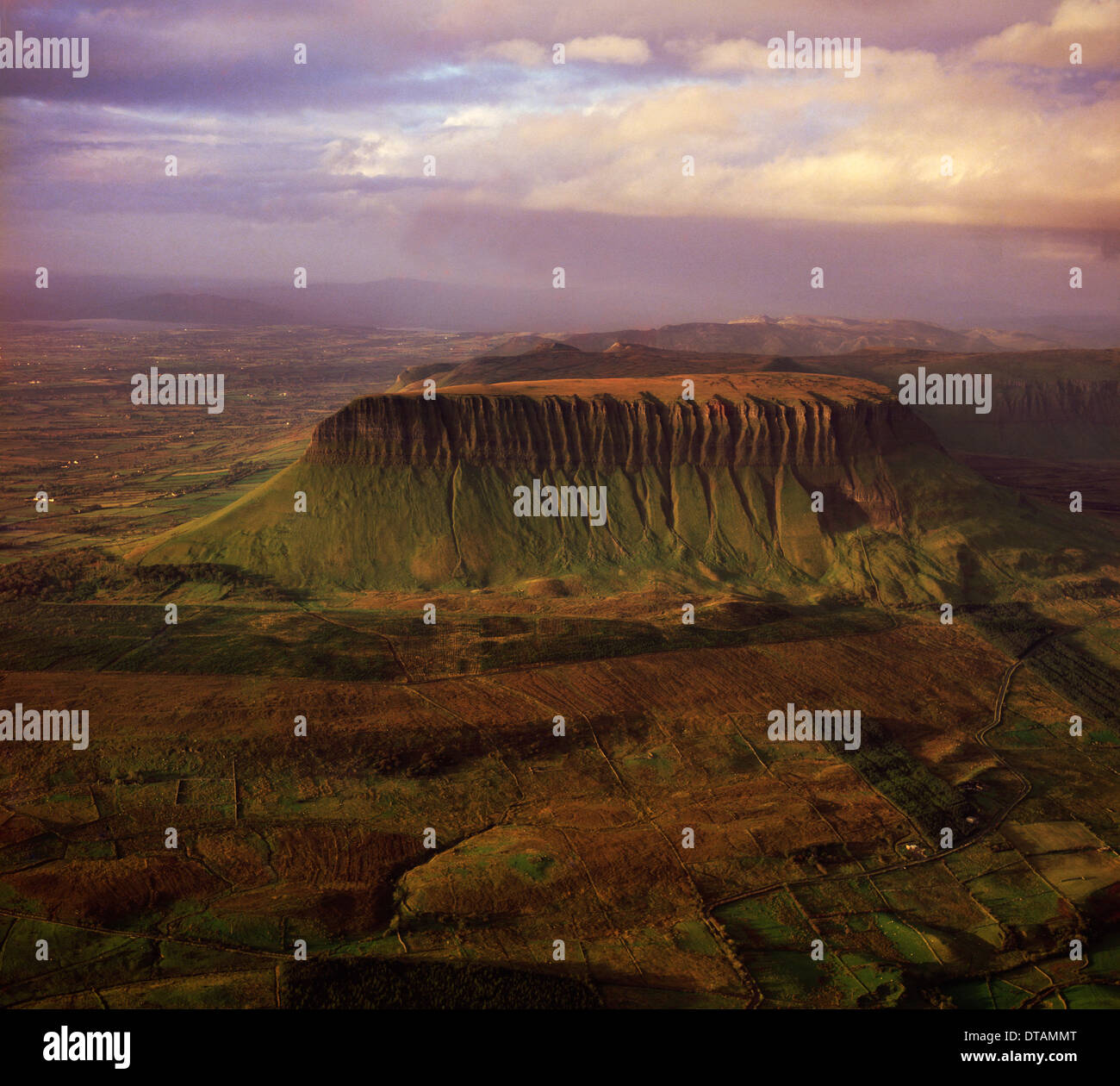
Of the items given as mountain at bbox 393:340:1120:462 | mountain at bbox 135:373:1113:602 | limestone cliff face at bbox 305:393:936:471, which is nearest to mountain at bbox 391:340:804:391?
mountain at bbox 393:340:1120:462

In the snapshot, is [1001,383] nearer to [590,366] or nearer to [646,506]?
[590,366]

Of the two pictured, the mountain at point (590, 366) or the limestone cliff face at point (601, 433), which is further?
the mountain at point (590, 366)

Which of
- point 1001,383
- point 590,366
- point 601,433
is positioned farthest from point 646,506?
point 1001,383

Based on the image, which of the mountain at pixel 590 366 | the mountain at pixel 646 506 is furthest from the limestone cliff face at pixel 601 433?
the mountain at pixel 590 366

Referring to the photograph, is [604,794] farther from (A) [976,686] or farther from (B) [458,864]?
(A) [976,686]

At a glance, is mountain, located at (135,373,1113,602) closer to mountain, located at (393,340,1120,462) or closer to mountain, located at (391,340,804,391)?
mountain, located at (391,340,804,391)

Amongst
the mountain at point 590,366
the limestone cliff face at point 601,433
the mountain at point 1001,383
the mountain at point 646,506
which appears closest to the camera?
the mountain at point 646,506

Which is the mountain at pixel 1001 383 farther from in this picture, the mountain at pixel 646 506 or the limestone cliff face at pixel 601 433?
the mountain at pixel 646 506
